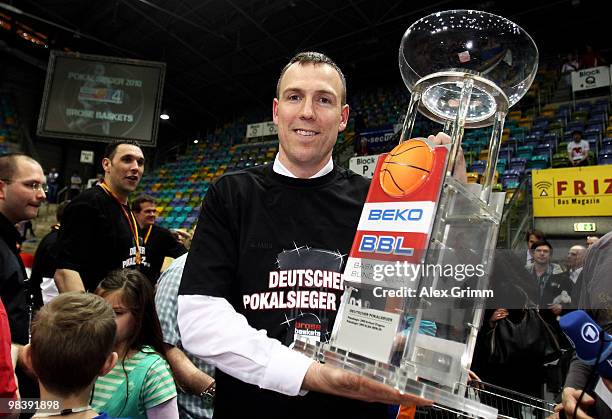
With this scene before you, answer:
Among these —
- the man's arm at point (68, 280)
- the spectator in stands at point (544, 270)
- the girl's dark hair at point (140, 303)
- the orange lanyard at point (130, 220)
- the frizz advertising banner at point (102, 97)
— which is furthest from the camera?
the frizz advertising banner at point (102, 97)

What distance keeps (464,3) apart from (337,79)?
11186 mm

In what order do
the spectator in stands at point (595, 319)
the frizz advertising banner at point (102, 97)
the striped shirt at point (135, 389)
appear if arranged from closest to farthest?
the spectator in stands at point (595, 319) < the striped shirt at point (135, 389) < the frizz advertising banner at point (102, 97)

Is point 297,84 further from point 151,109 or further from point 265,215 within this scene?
point 151,109

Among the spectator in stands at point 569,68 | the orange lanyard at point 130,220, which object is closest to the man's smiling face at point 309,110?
the orange lanyard at point 130,220

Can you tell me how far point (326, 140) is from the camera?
3.44ft

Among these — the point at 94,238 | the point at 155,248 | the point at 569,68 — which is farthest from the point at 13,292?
the point at 569,68

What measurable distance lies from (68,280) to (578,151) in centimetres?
736

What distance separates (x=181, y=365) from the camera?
1.73m

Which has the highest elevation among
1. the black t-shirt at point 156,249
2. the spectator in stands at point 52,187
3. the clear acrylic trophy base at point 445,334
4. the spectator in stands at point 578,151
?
the spectator in stands at point 578,151

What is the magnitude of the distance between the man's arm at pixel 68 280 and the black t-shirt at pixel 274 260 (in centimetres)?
154

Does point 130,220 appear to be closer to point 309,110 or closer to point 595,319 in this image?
point 309,110

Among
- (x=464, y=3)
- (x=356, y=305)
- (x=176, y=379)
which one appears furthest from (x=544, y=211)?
(x=464, y=3)

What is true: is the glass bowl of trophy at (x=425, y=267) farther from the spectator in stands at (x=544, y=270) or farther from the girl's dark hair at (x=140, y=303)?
the spectator in stands at (x=544, y=270)

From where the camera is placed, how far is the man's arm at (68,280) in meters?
2.29
